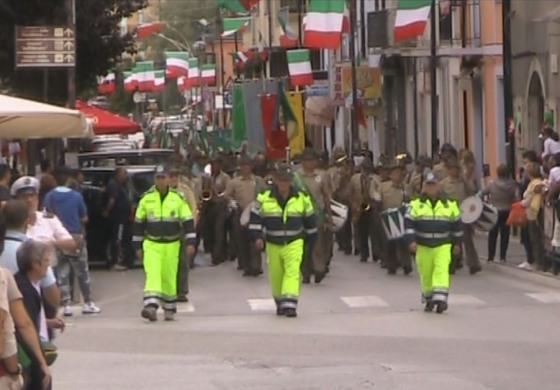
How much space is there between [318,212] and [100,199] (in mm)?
4439

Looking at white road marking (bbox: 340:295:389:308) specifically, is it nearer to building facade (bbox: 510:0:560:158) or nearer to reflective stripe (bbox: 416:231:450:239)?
reflective stripe (bbox: 416:231:450:239)

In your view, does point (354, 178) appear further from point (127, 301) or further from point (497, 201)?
point (127, 301)

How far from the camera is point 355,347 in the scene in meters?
15.7

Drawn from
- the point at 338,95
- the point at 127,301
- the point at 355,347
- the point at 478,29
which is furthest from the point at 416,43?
the point at 355,347

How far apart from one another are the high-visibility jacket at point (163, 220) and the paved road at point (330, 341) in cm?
96

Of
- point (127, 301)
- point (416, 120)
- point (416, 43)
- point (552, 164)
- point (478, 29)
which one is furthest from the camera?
point (416, 120)

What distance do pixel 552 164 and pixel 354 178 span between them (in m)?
4.50

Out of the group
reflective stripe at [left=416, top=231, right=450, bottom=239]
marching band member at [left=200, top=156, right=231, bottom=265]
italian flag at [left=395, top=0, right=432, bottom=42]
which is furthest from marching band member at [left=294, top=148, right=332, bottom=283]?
italian flag at [left=395, top=0, right=432, bottom=42]

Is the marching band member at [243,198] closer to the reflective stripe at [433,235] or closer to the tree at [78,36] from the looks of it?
the reflective stripe at [433,235]

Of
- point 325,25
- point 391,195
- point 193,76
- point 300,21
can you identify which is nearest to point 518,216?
point 391,195

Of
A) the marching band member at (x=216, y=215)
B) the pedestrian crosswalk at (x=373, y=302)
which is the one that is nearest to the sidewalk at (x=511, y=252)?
the pedestrian crosswalk at (x=373, y=302)

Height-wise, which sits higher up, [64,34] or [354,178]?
[64,34]

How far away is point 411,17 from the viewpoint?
3572 cm

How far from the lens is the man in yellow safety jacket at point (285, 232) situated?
18578mm
